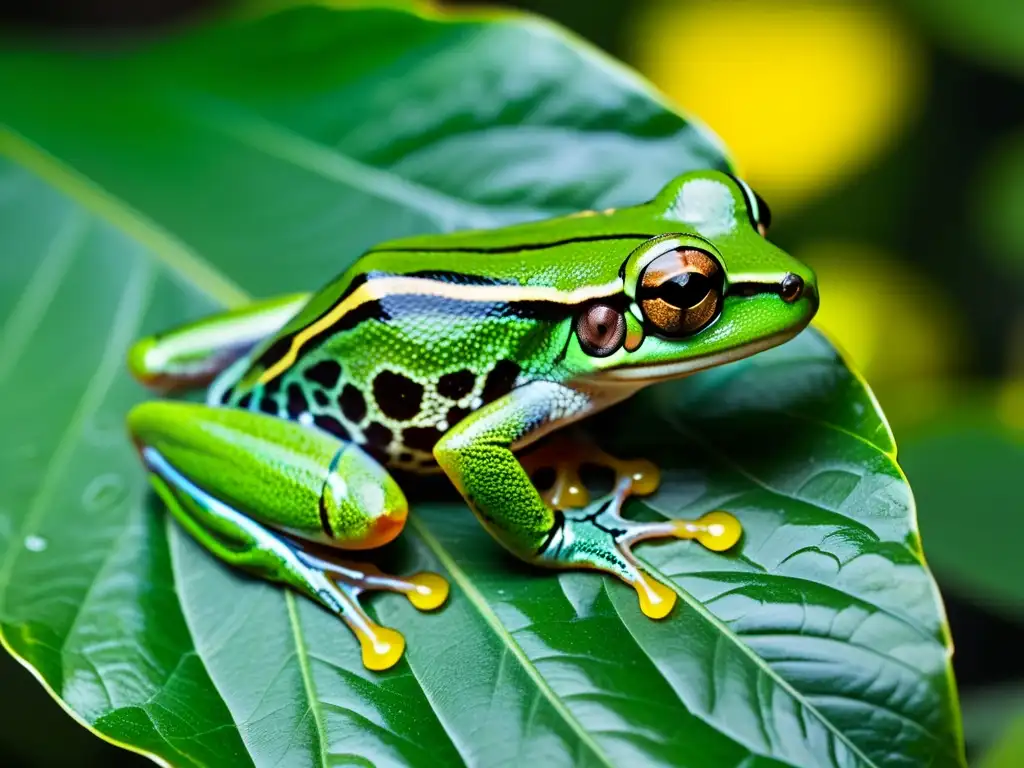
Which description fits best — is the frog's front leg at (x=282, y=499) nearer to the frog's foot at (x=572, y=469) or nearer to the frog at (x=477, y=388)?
the frog at (x=477, y=388)

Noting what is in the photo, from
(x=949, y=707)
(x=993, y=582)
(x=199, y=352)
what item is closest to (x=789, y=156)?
(x=993, y=582)

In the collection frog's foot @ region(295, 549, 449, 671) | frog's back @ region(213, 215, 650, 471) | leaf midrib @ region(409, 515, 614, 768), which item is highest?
frog's back @ region(213, 215, 650, 471)

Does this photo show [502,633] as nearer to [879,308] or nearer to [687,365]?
[687,365]

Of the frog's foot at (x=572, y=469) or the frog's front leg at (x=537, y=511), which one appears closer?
the frog's front leg at (x=537, y=511)

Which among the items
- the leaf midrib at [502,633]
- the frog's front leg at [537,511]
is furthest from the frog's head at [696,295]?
the leaf midrib at [502,633]

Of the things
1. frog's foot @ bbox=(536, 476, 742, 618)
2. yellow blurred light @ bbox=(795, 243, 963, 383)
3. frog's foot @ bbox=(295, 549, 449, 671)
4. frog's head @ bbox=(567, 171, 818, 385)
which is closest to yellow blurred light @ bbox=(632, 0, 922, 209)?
yellow blurred light @ bbox=(795, 243, 963, 383)

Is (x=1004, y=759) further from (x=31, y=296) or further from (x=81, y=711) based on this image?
(x=31, y=296)

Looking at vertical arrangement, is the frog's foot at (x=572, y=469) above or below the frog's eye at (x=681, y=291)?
below

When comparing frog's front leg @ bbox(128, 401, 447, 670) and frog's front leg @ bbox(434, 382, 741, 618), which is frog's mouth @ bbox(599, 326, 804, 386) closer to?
frog's front leg @ bbox(434, 382, 741, 618)
